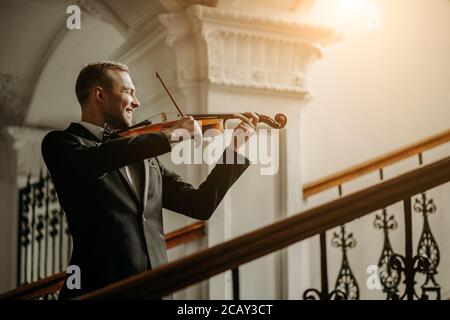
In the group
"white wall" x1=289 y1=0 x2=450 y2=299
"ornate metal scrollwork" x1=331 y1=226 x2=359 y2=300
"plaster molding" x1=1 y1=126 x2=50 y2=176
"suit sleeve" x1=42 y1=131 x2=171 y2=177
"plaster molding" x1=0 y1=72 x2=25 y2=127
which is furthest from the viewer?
"plaster molding" x1=1 y1=126 x2=50 y2=176

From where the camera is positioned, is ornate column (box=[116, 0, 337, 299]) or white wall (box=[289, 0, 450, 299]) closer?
ornate column (box=[116, 0, 337, 299])

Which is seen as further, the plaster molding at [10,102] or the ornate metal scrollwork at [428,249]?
the plaster molding at [10,102]

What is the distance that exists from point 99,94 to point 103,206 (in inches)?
16.2

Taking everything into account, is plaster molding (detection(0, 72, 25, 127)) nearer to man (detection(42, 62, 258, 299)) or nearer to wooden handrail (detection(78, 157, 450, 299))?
man (detection(42, 62, 258, 299))

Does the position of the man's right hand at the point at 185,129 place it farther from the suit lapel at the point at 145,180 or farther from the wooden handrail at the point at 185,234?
the wooden handrail at the point at 185,234

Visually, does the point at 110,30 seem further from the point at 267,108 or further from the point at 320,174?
the point at 320,174

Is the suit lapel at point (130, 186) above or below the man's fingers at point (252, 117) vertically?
below

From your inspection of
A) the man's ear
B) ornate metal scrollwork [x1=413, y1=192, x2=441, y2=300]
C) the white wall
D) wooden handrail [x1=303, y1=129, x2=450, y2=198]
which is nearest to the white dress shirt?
the man's ear

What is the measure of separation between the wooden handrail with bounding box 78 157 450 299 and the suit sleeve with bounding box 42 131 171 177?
1.76 ft

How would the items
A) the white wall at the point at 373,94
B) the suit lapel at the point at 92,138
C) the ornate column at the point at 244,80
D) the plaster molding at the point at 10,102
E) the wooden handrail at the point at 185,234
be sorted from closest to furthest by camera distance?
the suit lapel at the point at 92,138
the wooden handrail at the point at 185,234
the ornate column at the point at 244,80
the white wall at the point at 373,94
the plaster molding at the point at 10,102

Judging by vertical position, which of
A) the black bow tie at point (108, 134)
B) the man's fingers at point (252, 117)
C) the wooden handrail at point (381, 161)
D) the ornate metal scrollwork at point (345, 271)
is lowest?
the ornate metal scrollwork at point (345, 271)

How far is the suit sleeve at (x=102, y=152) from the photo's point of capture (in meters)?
2.19

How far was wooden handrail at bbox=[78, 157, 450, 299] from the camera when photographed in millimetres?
1718

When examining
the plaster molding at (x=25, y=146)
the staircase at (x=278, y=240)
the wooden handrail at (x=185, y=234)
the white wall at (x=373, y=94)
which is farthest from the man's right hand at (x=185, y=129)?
the plaster molding at (x=25, y=146)
